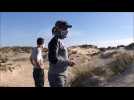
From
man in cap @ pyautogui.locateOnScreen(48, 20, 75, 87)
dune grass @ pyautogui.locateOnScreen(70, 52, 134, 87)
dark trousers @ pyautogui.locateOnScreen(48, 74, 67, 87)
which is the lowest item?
dune grass @ pyautogui.locateOnScreen(70, 52, 134, 87)

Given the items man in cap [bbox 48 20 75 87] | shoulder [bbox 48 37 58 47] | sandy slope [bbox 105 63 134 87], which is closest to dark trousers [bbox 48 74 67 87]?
man in cap [bbox 48 20 75 87]

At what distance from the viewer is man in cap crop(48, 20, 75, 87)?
5.74 metres

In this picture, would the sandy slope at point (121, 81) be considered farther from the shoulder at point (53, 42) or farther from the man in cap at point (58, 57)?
the shoulder at point (53, 42)

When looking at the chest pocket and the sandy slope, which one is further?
the sandy slope

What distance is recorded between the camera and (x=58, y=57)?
18.9 ft

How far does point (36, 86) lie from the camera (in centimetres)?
592

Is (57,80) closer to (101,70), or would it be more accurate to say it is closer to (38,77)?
(38,77)

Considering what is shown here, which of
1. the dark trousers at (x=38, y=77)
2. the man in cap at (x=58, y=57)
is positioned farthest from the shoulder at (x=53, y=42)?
the dark trousers at (x=38, y=77)

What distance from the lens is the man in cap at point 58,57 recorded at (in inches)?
226

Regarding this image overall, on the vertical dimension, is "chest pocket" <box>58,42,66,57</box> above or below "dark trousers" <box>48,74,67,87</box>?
above

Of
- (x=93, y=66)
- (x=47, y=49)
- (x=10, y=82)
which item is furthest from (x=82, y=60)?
(x=47, y=49)

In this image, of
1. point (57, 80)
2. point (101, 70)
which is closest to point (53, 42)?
point (57, 80)

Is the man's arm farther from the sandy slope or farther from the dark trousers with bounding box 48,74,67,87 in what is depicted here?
the sandy slope
